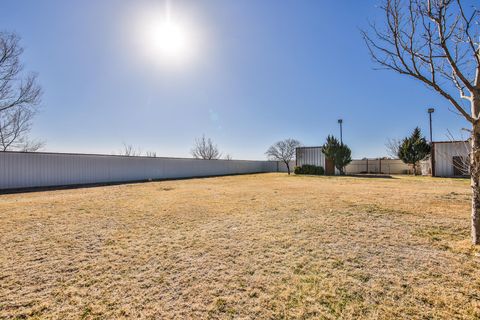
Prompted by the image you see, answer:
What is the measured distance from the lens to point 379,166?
969 inches

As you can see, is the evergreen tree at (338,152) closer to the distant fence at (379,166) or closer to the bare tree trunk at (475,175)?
the distant fence at (379,166)

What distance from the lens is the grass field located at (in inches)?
77.2

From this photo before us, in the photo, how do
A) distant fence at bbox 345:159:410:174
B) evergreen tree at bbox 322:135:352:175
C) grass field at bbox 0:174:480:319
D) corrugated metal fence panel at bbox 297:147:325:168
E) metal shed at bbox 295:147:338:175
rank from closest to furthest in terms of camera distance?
grass field at bbox 0:174:480:319
evergreen tree at bbox 322:135:352:175
metal shed at bbox 295:147:338:175
corrugated metal fence panel at bbox 297:147:325:168
distant fence at bbox 345:159:410:174

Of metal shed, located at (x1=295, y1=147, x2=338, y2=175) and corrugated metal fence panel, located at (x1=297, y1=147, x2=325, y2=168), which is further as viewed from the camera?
corrugated metal fence panel, located at (x1=297, y1=147, x2=325, y2=168)

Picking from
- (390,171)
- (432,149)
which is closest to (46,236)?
(432,149)

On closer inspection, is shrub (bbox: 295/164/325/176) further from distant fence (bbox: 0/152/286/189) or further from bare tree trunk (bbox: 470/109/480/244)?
bare tree trunk (bbox: 470/109/480/244)

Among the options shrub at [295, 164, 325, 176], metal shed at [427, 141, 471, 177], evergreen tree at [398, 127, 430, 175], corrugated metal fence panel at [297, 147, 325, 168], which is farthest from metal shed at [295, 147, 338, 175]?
metal shed at [427, 141, 471, 177]

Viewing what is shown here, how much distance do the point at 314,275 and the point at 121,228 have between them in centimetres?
377

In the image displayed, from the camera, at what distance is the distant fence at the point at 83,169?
466 inches

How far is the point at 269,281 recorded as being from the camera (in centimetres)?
240

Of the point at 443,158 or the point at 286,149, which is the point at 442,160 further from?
the point at 286,149

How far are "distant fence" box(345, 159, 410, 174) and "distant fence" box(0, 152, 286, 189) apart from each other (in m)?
17.3

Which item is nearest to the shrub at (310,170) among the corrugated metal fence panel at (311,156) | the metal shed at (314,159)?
the metal shed at (314,159)

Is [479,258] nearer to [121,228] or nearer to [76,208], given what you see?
[121,228]
